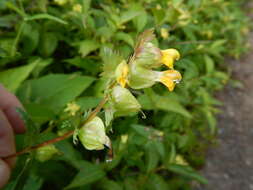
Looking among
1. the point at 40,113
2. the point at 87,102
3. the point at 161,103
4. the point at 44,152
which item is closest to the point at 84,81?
the point at 87,102

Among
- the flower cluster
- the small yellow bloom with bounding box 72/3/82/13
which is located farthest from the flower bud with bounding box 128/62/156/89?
the small yellow bloom with bounding box 72/3/82/13

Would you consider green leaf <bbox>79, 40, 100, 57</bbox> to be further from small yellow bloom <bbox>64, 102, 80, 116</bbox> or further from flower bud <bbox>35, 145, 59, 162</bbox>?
flower bud <bbox>35, 145, 59, 162</bbox>

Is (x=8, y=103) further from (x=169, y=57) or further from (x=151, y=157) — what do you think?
(x=151, y=157)

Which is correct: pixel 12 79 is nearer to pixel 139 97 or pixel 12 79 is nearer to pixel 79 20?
pixel 79 20

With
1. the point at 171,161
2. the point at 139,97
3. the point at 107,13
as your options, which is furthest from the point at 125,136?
the point at 107,13

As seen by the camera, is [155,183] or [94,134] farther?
[155,183]

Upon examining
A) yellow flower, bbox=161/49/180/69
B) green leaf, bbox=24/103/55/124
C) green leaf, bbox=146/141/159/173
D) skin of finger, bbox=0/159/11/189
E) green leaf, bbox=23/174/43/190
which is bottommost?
green leaf, bbox=146/141/159/173
